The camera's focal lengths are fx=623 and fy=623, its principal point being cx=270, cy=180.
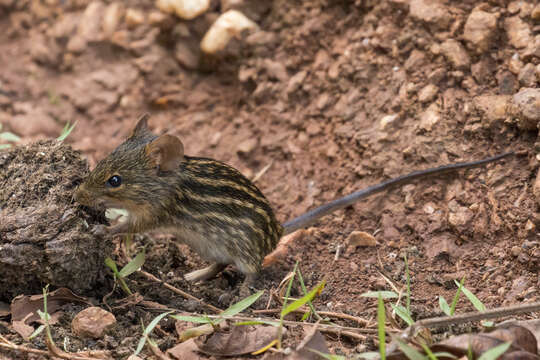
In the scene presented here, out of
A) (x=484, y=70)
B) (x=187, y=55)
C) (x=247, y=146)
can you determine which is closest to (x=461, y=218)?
(x=484, y=70)

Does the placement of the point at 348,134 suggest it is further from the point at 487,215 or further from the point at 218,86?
the point at 218,86

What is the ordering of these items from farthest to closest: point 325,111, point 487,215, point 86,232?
1. point 325,111
2. point 487,215
3. point 86,232

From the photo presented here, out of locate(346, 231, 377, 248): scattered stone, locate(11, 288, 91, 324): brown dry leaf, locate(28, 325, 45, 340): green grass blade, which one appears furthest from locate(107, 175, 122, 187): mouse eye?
locate(346, 231, 377, 248): scattered stone

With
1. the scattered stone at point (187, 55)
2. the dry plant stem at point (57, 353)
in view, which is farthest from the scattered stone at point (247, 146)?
the dry plant stem at point (57, 353)

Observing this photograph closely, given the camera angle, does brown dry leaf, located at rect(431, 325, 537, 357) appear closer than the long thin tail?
Yes

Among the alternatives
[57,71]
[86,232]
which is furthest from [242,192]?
[57,71]

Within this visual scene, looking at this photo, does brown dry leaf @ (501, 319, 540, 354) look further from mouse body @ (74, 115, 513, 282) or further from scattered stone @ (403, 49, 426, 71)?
scattered stone @ (403, 49, 426, 71)
